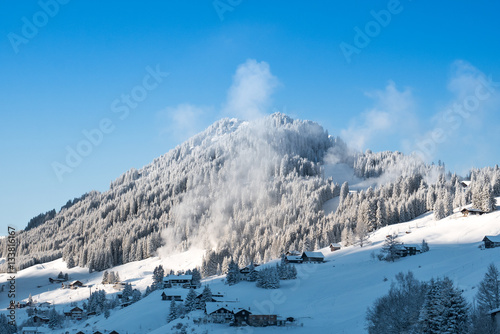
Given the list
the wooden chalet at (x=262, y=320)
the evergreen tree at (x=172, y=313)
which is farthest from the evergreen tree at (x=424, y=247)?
the evergreen tree at (x=172, y=313)

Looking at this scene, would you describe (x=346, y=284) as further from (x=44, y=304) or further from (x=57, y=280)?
(x=57, y=280)

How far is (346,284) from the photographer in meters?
76.9

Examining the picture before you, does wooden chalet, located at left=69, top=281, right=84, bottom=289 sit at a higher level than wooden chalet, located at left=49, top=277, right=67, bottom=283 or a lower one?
lower

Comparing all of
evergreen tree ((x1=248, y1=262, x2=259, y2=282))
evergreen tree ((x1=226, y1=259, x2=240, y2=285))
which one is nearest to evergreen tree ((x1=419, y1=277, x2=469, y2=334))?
evergreen tree ((x1=248, y1=262, x2=259, y2=282))

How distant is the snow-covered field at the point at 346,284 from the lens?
200 ft

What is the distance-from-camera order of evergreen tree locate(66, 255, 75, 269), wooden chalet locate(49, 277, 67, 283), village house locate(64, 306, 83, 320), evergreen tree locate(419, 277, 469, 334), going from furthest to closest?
evergreen tree locate(66, 255, 75, 269) → wooden chalet locate(49, 277, 67, 283) → village house locate(64, 306, 83, 320) → evergreen tree locate(419, 277, 469, 334)

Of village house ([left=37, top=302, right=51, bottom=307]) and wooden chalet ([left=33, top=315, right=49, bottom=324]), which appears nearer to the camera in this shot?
wooden chalet ([left=33, top=315, right=49, bottom=324])

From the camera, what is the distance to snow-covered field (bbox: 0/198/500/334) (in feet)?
200

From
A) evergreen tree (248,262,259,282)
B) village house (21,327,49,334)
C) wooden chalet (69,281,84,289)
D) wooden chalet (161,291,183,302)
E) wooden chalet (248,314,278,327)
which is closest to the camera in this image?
wooden chalet (248,314,278,327)

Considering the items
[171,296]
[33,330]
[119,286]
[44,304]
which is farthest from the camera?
[119,286]

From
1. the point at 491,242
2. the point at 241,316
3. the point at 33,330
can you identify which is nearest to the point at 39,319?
the point at 33,330

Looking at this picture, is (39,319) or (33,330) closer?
(33,330)

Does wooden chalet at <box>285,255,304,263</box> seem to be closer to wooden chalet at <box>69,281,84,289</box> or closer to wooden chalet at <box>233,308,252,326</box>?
wooden chalet at <box>233,308,252,326</box>

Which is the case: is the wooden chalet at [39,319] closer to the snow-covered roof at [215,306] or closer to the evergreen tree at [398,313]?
the snow-covered roof at [215,306]
